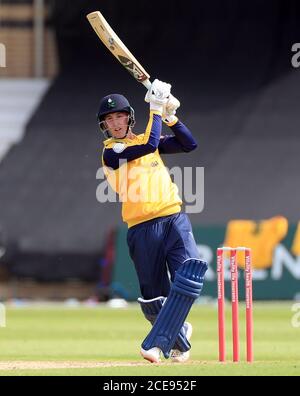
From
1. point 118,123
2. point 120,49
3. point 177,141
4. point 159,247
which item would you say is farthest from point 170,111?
point 159,247

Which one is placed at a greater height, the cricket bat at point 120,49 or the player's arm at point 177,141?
the cricket bat at point 120,49

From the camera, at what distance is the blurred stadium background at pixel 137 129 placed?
16031mm

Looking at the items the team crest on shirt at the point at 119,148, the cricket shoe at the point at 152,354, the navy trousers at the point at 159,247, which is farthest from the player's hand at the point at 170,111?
the cricket shoe at the point at 152,354

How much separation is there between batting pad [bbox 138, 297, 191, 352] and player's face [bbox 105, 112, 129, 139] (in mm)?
996

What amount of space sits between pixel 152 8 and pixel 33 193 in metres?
3.67

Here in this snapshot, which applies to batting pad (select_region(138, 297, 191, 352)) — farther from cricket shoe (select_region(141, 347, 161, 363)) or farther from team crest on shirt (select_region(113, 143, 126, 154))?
team crest on shirt (select_region(113, 143, 126, 154))

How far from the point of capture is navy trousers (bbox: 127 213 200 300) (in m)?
7.56

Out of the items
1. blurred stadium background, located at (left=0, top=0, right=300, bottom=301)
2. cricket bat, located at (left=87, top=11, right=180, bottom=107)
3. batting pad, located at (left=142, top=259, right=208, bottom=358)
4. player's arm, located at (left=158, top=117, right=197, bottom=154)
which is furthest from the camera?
blurred stadium background, located at (left=0, top=0, right=300, bottom=301)

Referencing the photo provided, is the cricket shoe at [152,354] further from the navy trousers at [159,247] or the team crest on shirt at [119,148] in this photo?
the team crest on shirt at [119,148]

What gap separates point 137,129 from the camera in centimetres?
1758

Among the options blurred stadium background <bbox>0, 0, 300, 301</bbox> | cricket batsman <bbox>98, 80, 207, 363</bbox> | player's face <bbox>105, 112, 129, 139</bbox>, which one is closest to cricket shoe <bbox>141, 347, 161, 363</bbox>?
cricket batsman <bbox>98, 80, 207, 363</bbox>

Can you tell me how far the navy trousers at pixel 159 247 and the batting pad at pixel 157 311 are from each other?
0.05 m

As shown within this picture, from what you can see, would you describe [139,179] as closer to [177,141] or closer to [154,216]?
[154,216]
